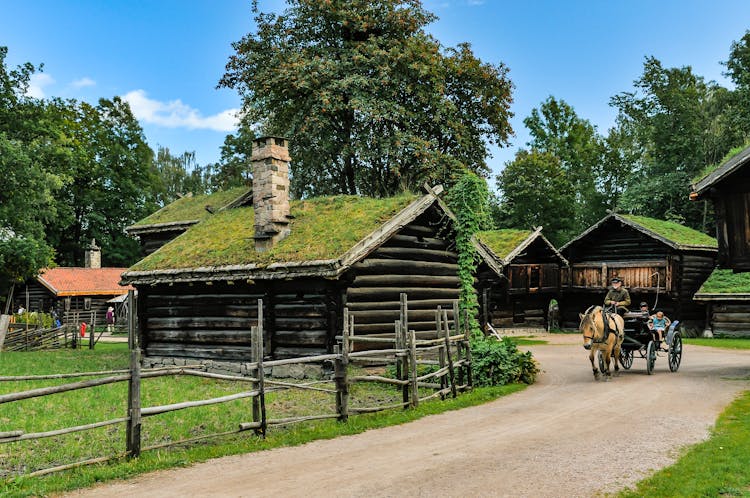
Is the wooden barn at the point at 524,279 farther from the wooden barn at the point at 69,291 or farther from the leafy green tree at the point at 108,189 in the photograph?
the leafy green tree at the point at 108,189

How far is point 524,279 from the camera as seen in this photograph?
36688 millimetres

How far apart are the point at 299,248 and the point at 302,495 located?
11311 millimetres

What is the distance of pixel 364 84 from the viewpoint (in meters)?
31.1

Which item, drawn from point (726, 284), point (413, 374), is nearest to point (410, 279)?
point (413, 374)

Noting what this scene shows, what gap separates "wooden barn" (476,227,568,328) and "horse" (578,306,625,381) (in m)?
18.8

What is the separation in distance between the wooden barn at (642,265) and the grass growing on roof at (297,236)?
741 inches

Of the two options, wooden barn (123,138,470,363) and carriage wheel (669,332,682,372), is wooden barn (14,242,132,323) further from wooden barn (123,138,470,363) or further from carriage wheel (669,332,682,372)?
carriage wheel (669,332,682,372)

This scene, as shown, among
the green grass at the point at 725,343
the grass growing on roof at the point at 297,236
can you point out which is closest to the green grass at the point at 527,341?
the green grass at the point at 725,343

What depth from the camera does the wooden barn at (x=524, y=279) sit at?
36.2 meters

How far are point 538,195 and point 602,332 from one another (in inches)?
1560

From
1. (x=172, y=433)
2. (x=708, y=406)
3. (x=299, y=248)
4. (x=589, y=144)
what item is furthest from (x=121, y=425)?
(x=589, y=144)

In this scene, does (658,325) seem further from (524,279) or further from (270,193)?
(524,279)

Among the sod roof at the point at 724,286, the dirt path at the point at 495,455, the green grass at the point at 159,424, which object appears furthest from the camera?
the sod roof at the point at 724,286

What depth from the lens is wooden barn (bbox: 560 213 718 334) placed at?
110 ft
